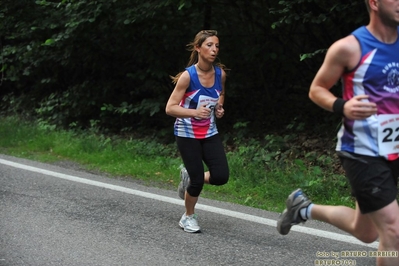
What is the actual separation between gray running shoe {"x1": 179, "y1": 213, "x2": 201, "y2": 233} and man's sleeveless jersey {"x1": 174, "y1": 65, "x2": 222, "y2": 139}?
0.73 m

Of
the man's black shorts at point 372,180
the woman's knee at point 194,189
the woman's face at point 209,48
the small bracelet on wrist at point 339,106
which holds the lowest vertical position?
the woman's knee at point 194,189

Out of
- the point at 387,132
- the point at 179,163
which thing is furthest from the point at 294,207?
the point at 179,163

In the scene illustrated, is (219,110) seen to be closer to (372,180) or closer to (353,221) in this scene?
(353,221)

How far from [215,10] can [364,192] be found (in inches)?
337

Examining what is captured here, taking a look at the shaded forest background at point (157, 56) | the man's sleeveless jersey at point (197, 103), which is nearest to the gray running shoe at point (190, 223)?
the man's sleeveless jersey at point (197, 103)

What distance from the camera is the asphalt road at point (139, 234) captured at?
531cm

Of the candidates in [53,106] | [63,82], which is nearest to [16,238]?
[53,106]

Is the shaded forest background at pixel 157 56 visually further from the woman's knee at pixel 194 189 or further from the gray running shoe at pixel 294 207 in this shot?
the gray running shoe at pixel 294 207

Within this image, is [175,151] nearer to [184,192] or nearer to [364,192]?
[184,192]

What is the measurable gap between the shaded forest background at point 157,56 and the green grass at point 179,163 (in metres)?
0.88

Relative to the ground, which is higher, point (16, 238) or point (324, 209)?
point (324, 209)

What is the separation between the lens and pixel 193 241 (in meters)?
5.85

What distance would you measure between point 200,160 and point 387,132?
8.47 ft

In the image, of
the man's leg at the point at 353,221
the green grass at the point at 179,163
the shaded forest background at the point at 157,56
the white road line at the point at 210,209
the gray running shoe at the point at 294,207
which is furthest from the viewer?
the shaded forest background at the point at 157,56
